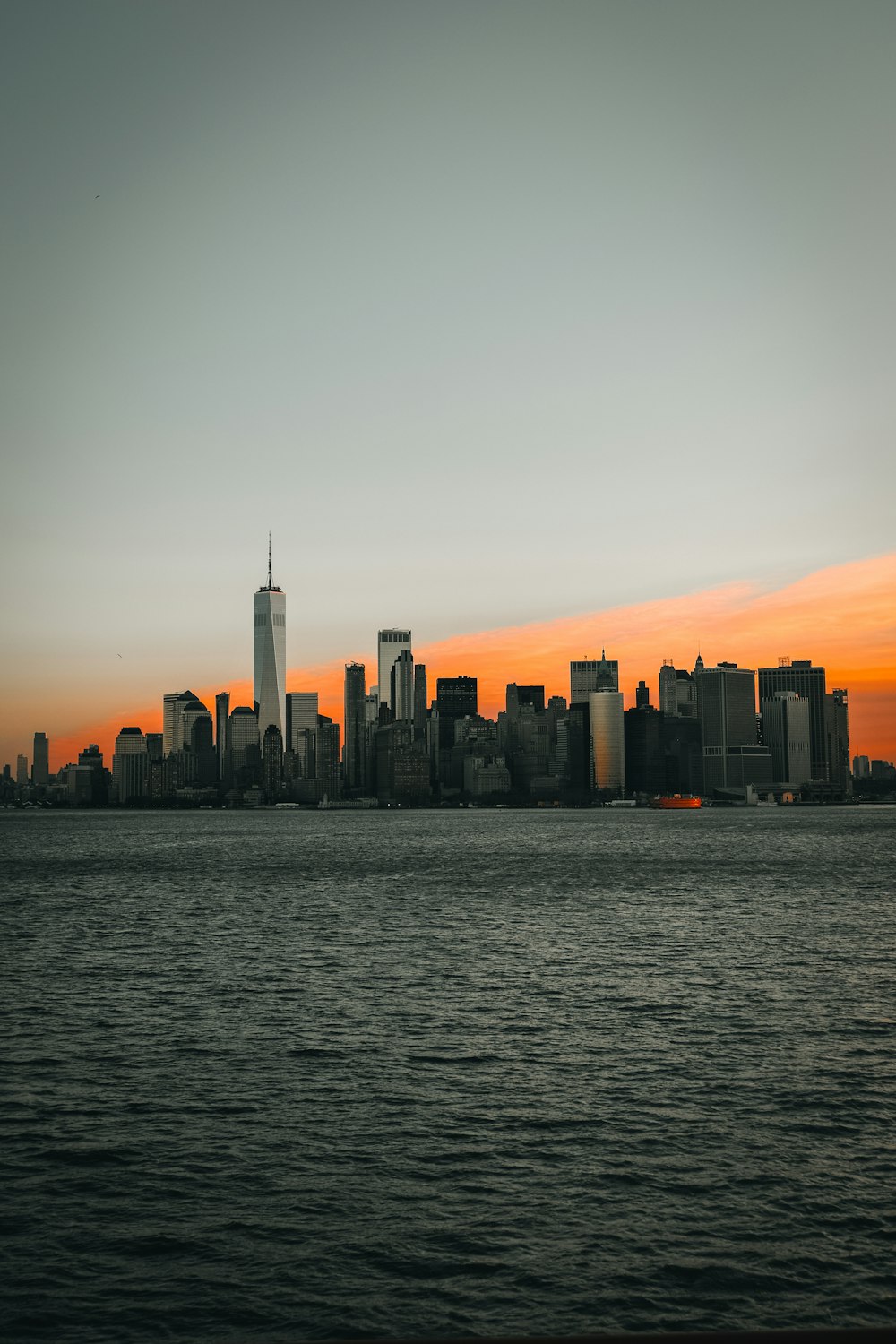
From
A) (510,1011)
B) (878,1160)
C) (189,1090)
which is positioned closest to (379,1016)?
(510,1011)

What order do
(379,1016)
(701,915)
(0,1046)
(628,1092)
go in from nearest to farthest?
(628,1092)
(0,1046)
(379,1016)
(701,915)

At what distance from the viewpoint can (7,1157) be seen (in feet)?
87.1

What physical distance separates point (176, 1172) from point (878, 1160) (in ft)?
50.4

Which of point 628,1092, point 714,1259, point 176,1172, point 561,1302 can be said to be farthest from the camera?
point 628,1092

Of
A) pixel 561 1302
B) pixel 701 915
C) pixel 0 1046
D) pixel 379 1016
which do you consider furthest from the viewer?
pixel 701 915

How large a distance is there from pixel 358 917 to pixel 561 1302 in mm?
59568

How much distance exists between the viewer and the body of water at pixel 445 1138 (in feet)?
64.0

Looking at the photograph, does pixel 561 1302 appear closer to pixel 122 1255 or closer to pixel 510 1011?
pixel 122 1255

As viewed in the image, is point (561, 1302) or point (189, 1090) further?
point (189, 1090)

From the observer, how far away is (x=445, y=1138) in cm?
2764

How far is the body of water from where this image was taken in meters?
19.5

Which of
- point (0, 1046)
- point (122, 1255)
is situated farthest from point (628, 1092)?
point (0, 1046)

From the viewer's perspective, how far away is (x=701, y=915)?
77.8m

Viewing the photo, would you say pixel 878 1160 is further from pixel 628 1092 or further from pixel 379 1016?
pixel 379 1016
